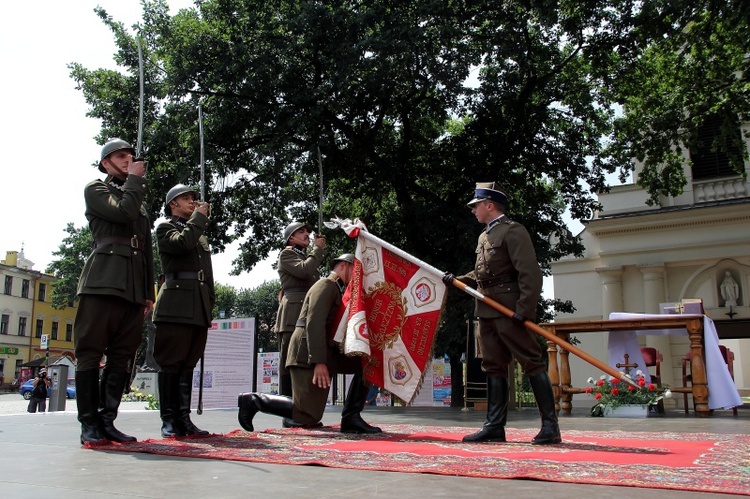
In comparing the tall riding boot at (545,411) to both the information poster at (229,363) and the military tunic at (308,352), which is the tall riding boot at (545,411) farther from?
the information poster at (229,363)

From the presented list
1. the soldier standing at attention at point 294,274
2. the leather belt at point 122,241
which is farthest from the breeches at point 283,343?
the leather belt at point 122,241

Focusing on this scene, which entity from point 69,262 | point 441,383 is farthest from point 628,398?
point 69,262

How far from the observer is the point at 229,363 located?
12.4m

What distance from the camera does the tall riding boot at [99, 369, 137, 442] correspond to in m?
5.02

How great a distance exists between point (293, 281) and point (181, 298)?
1.81 meters

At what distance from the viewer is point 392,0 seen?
659 inches

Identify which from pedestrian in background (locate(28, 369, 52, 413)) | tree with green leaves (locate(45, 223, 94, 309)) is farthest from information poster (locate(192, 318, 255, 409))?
tree with green leaves (locate(45, 223, 94, 309))

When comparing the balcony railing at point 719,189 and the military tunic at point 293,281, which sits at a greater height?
the balcony railing at point 719,189

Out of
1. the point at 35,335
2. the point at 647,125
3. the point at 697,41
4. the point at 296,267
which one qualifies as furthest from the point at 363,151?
the point at 35,335

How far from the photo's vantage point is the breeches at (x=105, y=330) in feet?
16.0

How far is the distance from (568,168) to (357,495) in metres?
18.0

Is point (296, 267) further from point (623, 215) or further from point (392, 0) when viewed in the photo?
point (623, 215)

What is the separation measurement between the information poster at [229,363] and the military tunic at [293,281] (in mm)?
5211

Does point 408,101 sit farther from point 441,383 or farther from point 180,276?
point 180,276
